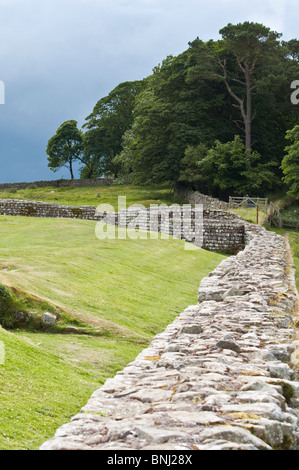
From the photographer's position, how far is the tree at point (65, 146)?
8194 centimetres

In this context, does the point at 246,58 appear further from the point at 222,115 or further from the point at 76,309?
the point at 76,309

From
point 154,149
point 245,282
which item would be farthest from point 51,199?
point 245,282

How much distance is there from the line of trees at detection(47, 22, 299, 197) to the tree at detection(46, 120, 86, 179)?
25.4 metres

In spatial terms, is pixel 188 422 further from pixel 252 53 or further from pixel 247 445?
pixel 252 53

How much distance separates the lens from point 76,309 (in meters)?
11.2

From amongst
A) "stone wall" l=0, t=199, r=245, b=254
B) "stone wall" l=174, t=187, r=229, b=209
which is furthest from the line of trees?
"stone wall" l=0, t=199, r=245, b=254

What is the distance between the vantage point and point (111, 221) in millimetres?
32562

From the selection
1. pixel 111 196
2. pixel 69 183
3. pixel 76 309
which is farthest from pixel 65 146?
pixel 76 309

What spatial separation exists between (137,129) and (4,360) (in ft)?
157

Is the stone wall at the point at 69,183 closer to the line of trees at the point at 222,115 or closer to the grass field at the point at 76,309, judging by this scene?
the line of trees at the point at 222,115

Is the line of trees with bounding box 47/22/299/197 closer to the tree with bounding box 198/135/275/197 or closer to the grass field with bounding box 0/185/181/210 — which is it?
the tree with bounding box 198/135/275/197

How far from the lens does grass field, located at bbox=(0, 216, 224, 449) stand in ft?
20.3

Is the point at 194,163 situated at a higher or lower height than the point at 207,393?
higher

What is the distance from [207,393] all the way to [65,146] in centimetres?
8075
